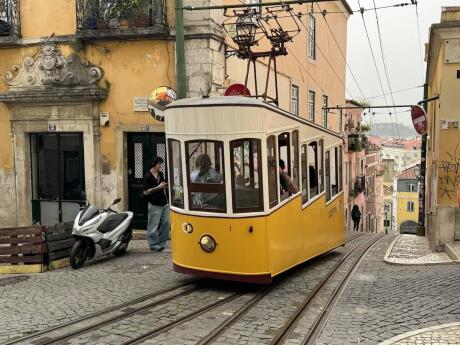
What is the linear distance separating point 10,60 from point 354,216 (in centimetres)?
1958

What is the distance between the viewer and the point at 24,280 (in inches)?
314

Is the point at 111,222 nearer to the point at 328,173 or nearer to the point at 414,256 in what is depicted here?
the point at 328,173

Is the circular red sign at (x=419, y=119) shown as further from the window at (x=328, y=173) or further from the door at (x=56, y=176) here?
the door at (x=56, y=176)

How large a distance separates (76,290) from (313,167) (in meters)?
4.26

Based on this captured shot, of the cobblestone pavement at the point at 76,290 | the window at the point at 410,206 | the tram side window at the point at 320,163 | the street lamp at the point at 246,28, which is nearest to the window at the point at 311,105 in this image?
the street lamp at the point at 246,28

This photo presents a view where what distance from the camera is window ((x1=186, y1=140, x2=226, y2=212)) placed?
22.0ft

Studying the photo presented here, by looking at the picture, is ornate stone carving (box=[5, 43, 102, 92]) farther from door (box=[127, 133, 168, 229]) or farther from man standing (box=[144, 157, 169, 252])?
man standing (box=[144, 157, 169, 252])

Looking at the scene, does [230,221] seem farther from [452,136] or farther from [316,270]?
[452,136]

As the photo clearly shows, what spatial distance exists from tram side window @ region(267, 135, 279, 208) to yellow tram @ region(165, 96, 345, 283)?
0.01m

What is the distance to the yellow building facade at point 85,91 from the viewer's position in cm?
1198

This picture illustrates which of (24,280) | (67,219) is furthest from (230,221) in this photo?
(67,219)

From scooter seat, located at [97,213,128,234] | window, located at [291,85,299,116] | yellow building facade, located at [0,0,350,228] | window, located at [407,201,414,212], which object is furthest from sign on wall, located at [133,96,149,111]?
window, located at [407,201,414,212]

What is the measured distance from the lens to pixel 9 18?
13023mm

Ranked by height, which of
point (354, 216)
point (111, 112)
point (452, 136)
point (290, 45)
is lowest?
point (354, 216)
